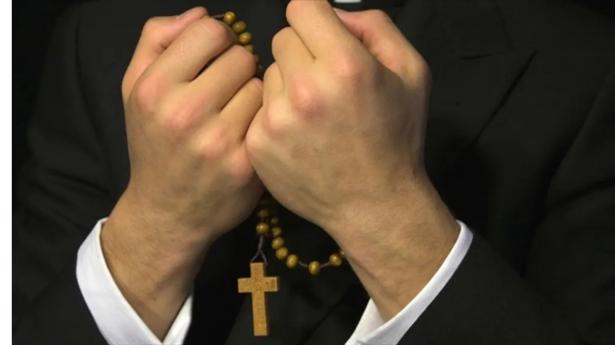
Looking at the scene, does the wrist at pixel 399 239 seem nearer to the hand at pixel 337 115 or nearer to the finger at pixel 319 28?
the hand at pixel 337 115

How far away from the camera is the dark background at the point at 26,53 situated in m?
1.22

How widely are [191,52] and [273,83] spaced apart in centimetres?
7

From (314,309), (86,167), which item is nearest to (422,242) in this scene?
(314,309)

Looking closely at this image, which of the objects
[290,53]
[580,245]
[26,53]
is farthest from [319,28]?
[26,53]

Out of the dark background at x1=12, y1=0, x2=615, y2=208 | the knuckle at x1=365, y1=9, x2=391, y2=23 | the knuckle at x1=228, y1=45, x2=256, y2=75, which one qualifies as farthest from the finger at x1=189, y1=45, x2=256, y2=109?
the dark background at x1=12, y1=0, x2=615, y2=208

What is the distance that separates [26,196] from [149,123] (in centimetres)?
39

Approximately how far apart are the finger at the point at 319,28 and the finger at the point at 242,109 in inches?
2.6

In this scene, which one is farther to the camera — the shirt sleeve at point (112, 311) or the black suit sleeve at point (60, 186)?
the black suit sleeve at point (60, 186)

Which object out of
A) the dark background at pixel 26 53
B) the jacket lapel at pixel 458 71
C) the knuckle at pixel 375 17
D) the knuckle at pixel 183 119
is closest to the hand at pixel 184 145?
the knuckle at pixel 183 119

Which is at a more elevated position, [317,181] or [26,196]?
[317,181]

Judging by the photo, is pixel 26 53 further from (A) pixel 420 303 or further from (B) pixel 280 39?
(A) pixel 420 303

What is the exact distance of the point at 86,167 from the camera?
100cm

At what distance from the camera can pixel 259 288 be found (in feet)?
2.60

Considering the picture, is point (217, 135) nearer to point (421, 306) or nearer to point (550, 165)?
point (421, 306)
